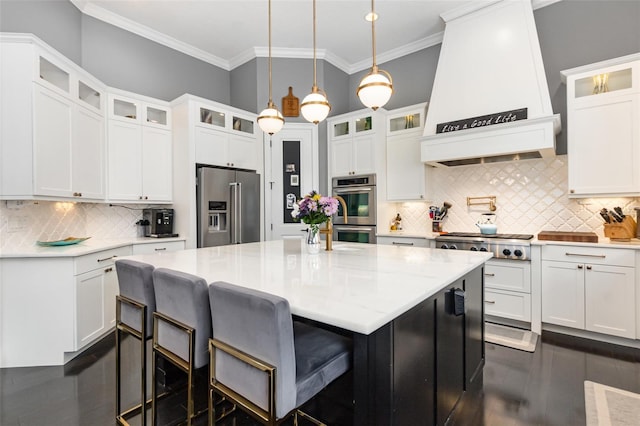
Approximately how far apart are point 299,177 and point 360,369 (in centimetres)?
377

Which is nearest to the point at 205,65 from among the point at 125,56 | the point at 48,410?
the point at 125,56

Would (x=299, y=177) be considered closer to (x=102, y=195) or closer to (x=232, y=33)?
(x=232, y=33)

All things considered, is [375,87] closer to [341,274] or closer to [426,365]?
[341,274]

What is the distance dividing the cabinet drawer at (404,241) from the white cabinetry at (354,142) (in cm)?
95

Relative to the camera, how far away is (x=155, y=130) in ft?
13.0

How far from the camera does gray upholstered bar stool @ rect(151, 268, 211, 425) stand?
138cm

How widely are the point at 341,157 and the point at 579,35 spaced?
300cm

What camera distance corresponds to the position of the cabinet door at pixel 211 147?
398 cm

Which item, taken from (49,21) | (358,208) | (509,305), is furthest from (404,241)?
(49,21)

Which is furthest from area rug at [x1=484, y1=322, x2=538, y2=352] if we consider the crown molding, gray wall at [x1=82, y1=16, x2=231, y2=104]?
the crown molding

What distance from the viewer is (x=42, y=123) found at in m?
2.72

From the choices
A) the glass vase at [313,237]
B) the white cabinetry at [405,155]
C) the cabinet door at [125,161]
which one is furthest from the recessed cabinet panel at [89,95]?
the white cabinetry at [405,155]

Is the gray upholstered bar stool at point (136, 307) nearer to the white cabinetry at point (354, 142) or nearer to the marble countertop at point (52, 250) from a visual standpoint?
the marble countertop at point (52, 250)

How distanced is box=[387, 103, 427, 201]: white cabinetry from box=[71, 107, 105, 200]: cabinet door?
11.6 feet
